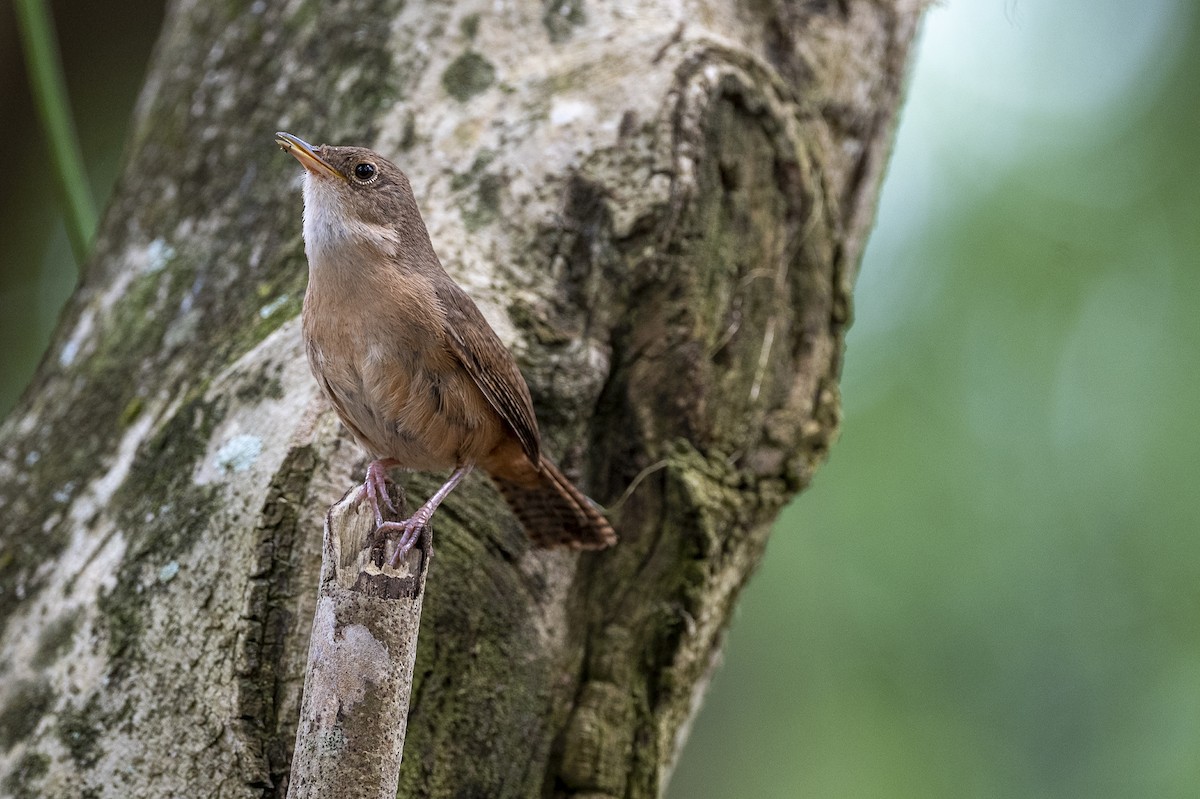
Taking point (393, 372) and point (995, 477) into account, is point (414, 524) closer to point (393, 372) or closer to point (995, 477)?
point (393, 372)

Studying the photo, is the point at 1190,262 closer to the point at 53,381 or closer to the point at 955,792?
the point at 955,792

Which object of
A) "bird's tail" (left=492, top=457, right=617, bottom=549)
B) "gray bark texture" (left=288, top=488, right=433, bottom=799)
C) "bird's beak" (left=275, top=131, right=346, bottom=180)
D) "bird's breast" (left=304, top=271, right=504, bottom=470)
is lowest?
"gray bark texture" (left=288, top=488, right=433, bottom=799)

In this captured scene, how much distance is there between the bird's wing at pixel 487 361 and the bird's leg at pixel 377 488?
0.32 m

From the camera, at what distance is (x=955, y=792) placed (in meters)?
6.59

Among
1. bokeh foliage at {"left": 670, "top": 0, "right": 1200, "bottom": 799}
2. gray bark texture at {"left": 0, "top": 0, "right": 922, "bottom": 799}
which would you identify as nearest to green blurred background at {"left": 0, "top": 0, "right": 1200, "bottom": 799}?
bokeh foliage at {"left": 670, "top": 0, "right": 1200, "bottom": 799}

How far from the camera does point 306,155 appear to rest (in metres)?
3.02

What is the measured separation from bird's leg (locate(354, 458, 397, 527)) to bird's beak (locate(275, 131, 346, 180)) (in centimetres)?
79

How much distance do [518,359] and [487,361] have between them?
30 cm

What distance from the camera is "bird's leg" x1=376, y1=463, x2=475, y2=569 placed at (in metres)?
2.19

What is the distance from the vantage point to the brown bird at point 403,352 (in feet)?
9.21

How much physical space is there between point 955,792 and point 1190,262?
3431mm

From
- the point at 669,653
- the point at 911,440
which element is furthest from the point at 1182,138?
the point at 669,653

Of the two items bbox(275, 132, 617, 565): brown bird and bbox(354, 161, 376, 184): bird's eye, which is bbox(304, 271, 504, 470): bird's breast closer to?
bbox(275, 132, 617, 565): brown bird

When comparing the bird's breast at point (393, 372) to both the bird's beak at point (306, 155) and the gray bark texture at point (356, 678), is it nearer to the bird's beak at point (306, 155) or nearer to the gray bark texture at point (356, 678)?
the bird's beak at point (306, 155)
